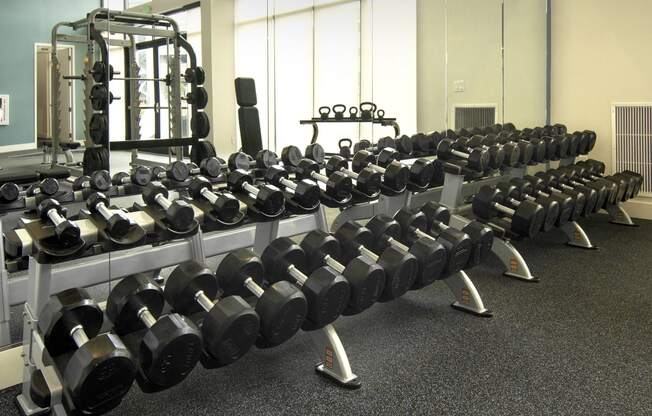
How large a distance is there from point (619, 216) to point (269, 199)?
3427 mm

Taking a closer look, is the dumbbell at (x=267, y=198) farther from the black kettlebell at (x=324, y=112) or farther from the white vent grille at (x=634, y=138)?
the white vent grille at (x=634, y=138)

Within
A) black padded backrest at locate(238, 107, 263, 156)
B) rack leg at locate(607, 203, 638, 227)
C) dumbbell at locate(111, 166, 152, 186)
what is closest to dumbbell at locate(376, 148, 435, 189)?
black padded backrest at locate(238, 107, 263, 156)

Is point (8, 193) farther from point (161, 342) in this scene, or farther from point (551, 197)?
point (551, 197)

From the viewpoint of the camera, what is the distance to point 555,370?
1.99m

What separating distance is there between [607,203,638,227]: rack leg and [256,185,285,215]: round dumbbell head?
127 inches

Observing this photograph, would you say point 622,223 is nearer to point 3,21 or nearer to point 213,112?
point 213,112

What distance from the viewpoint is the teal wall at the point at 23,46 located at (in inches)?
99.2

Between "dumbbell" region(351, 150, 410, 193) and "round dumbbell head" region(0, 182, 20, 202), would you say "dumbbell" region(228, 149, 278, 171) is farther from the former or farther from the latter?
"round dumbbell head" region(0, 182, 20, 202)

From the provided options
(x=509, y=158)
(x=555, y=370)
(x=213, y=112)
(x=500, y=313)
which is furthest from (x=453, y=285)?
(x=213, y=112)

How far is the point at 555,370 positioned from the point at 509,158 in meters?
1.91

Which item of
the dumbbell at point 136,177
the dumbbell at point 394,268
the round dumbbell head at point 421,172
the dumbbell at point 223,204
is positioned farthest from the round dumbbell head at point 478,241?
the dumbbell at point 136,177

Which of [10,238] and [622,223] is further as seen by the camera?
[622,223]

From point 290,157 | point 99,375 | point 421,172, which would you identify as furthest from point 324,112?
point 99,375

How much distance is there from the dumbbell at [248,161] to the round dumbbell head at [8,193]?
100 centimetres
